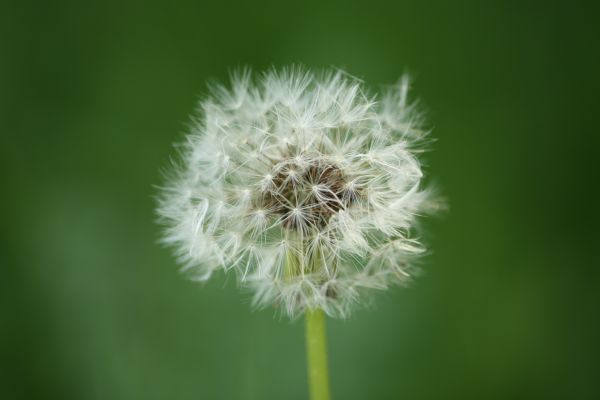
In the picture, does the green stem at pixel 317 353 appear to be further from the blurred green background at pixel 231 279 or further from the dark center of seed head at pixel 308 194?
the blurred green background at pixel 231 279

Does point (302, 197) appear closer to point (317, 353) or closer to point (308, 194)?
point (308, 194)

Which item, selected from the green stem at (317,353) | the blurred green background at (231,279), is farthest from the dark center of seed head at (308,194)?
the blurred green background at (231,279)

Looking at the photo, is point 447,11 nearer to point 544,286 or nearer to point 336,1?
point 336,1

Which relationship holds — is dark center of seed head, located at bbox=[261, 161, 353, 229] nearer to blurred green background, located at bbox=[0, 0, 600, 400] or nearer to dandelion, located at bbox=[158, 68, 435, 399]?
dandelion, located at bbox=[158, 68, 435, 399]

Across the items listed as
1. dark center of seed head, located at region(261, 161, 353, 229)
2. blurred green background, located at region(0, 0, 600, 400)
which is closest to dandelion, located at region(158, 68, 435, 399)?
dark center of seed head, located at region(261, 161, 353, 229)

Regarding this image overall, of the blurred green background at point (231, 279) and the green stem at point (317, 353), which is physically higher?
the blurred green background at point (231, 279)

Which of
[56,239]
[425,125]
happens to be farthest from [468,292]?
[56,239]

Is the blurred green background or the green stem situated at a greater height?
the blurred green background
